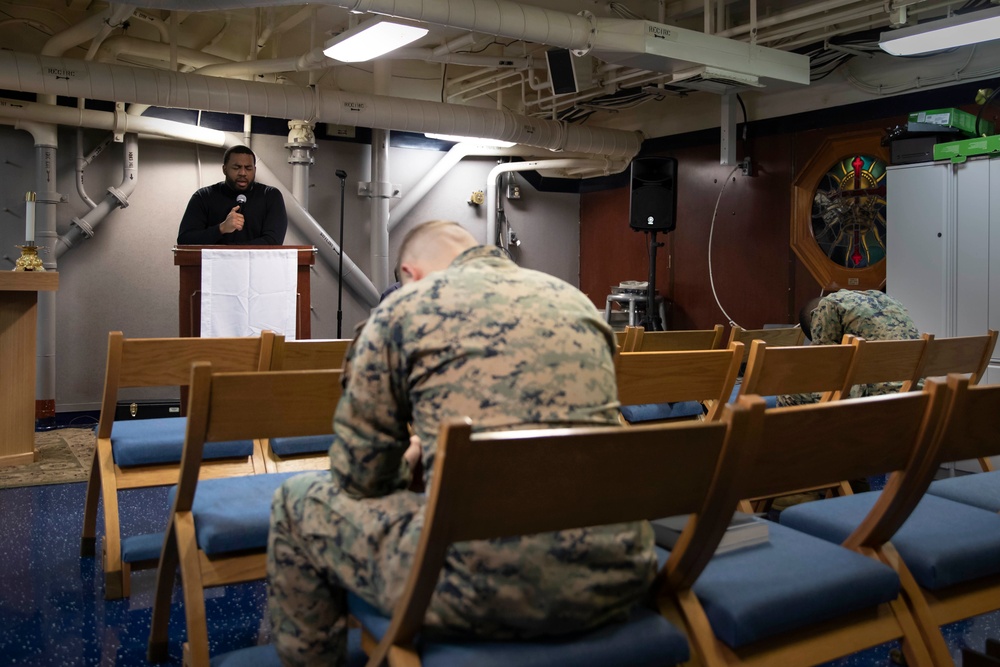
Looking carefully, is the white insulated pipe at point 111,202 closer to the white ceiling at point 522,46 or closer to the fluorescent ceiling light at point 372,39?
the white ceiling at point 522,46

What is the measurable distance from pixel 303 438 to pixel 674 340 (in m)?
1.86

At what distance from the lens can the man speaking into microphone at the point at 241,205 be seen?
500 cm

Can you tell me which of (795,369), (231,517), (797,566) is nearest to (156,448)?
(231,517)

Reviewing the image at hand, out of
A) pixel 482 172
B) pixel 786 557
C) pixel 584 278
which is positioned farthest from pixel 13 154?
pixel 786 557

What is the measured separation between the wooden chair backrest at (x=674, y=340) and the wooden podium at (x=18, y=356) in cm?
281

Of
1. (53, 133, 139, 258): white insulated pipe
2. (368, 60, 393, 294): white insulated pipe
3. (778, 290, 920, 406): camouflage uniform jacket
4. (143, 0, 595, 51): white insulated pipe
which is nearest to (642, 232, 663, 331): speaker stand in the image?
(368, 60, 393, 294): white insulated pipe

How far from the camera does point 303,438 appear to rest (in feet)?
8.50

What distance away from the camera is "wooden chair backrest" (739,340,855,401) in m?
2.39

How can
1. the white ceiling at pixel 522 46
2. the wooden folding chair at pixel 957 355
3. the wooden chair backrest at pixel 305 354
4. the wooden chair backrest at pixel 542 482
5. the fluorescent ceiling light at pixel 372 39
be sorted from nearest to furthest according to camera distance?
the wooden chair backrest at pixel 542 482
the wooden chair backrest at pixel 305 354
the wooden folding chair at pixel 957 355
the fluorescent ceiling light at pixel 372 39
the white ceiling at pixel 522 46

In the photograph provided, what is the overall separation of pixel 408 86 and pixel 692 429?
7.28 metres

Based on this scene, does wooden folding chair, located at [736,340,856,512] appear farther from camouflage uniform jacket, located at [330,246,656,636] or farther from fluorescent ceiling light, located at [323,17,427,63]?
fluorescent ceiling light, located at [323,17,427,63]

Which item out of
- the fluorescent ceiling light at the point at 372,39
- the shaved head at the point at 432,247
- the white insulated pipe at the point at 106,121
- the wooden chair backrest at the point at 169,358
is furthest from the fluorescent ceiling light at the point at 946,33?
the white insulated pipe at the point at 106,121

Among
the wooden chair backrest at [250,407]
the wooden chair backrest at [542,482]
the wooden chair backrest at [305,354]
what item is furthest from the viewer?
the wooden chair backrest at [305,354]

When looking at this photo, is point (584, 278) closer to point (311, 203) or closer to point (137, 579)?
point (311, 203)
